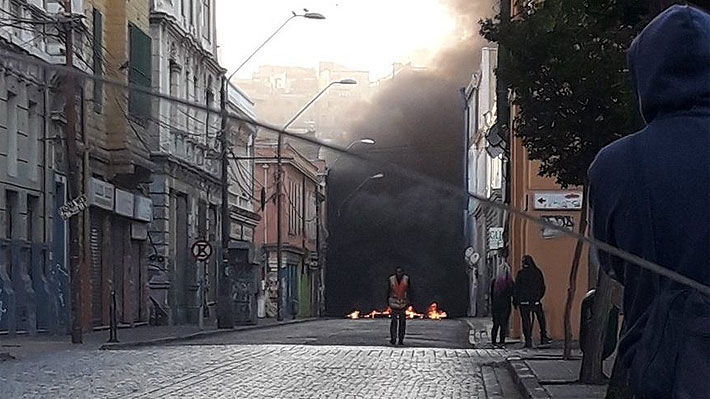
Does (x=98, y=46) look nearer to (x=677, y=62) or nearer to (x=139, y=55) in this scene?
(x=139, y=55)

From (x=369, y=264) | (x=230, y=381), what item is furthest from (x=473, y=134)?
(x=230, y=381)

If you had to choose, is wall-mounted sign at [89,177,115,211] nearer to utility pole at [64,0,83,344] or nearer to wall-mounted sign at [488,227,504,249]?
utility pole at [64,0,83,344]

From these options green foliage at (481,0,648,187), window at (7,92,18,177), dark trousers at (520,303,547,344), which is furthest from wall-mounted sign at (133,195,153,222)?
green foliage at (481,0,648,187)

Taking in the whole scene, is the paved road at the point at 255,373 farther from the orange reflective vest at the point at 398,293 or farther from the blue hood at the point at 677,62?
the blue hood at the point at 677,62

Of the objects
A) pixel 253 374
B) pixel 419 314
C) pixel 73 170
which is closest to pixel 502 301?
pixel 73 170

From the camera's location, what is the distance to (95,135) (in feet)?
106

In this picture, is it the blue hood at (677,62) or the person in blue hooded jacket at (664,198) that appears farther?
the blue hood at (677,62)

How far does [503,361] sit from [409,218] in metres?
25.1

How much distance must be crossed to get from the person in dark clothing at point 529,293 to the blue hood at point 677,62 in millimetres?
18856

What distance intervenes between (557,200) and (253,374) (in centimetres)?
1065

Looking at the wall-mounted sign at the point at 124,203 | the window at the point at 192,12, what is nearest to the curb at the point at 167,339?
the wall-mounted sign at the point at 124,203

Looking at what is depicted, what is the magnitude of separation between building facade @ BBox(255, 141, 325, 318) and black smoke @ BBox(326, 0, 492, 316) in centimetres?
220

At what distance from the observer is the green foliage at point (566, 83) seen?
41.8 ft

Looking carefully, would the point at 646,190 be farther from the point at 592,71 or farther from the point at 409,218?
the point at 409,218
